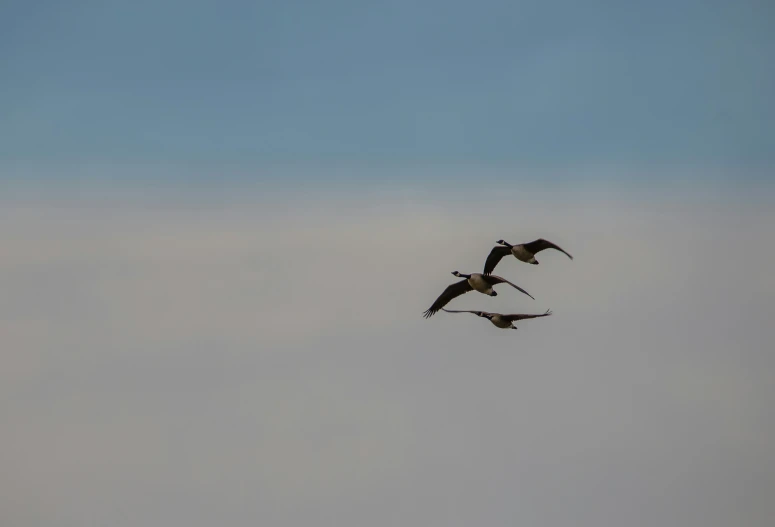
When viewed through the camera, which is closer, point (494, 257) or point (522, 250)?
point (522, 250)

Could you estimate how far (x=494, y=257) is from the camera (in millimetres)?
48094

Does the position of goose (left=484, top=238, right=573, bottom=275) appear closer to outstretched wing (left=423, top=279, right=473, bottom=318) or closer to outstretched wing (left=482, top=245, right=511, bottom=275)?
outstretched wing (left=482, top=245, right=511, bottom=275)

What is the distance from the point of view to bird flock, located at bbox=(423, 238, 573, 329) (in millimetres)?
45125

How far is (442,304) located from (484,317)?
12.7 feet

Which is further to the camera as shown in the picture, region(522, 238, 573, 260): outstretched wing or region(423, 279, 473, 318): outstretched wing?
region(423, 279, 473, 318): outstretched wing

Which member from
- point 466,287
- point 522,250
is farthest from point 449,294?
point 522,250

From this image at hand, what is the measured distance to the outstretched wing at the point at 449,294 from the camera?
164 feet

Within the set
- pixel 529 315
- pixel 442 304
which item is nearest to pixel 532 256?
pixel 529 315

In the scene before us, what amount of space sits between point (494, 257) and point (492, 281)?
139 centimetres

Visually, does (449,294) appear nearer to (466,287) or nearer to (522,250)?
(466,287)

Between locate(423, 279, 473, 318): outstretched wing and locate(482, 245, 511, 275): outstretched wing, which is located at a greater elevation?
locate(482, 245, 511, 275): outstretched wing

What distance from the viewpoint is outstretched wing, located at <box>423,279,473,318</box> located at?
164 ft

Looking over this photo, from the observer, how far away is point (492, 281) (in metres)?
47.1

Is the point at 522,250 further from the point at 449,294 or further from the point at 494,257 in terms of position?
the point at 449,294
